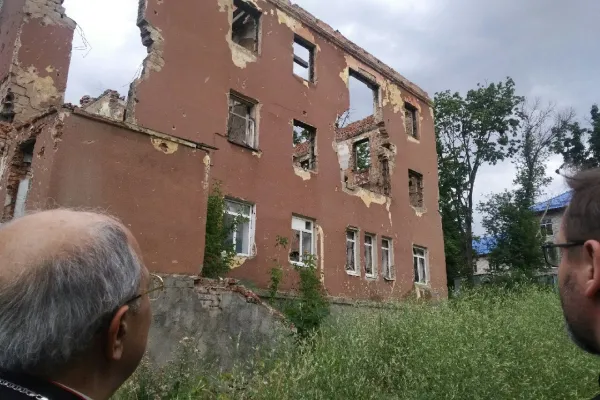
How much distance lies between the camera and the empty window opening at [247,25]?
13.9 metres

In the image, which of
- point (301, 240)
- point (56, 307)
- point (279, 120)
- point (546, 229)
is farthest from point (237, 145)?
point (56, 307)

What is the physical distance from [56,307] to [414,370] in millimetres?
5102

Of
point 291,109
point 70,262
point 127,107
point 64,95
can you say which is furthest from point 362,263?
point 70,262

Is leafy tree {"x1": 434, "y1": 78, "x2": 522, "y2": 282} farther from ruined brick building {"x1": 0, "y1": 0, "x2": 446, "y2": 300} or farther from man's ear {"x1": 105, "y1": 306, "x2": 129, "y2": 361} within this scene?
man's ear {"x1": 105, "y1": 306, "x2": 129, "y2": 361}

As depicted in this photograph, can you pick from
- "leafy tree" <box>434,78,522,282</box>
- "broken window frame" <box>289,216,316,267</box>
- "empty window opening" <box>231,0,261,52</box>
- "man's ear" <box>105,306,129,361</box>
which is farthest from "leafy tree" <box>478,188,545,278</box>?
"man's ear" <box>105,306,129,361</box>

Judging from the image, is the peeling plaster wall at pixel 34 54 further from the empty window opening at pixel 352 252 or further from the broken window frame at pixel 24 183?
the empty window opening at pixel 352 252

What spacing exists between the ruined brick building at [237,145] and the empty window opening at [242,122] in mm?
41

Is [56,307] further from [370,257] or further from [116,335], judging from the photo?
[370,257]

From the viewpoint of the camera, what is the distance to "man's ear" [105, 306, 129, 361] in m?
1.32

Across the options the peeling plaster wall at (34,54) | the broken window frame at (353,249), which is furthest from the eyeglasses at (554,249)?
the broken window frame at (353,249)

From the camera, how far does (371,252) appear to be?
15.6m

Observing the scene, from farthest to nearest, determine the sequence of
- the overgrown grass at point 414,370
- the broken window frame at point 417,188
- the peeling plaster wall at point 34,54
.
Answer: the broken window frame at point 417,188 < the peeling plaster wall at point 34,54 < the overgrown grass at point 414,370

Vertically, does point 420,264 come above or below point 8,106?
below

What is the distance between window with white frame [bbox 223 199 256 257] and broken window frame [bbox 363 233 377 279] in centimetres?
457
